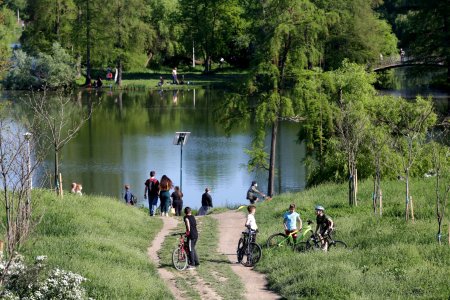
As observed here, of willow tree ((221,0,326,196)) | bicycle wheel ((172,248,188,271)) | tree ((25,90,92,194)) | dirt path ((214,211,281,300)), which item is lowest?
dirt path ((214,211,281,300))

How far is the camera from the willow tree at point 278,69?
36.7 m

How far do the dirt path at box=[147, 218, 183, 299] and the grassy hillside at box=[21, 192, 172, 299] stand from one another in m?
0.21

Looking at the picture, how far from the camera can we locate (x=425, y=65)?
64.4 m

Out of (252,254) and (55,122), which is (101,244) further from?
(55,122)

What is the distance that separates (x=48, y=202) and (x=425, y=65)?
45658 millimetres

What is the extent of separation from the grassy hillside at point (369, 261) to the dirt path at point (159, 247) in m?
2.18

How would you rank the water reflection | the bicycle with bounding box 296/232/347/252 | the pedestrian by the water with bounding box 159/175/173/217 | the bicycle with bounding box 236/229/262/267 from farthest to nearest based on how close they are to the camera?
the water reflection < the pedestrian by the water with bounding box 159/175/173/217 < the bicycle with bounding box 296/232/347/252 < the bicycle with bounding box 236/229/262/267

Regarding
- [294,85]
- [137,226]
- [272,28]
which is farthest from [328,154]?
[137,226]

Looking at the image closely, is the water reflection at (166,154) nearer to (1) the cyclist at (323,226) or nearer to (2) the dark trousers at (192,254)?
(1) the cyclist at (323,226)

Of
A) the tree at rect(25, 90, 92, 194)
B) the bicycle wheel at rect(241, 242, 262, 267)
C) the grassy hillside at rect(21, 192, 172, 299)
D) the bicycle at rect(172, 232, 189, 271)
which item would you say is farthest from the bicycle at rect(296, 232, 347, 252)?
the tree at rect(25, 90, 92, 194)

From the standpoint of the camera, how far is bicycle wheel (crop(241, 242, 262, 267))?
20.5 metres

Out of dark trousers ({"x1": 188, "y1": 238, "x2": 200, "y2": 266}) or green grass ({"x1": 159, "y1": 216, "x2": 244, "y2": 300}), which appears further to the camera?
dark trousers ({"x1": 188, "y1": 238, "x2": 200, "y2": 266})

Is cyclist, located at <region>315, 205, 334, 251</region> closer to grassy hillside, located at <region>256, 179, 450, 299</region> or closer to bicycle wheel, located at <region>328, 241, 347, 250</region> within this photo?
bicycle wheel, located at <region>328, 241, 347, 250</region>

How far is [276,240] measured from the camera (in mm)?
22359
